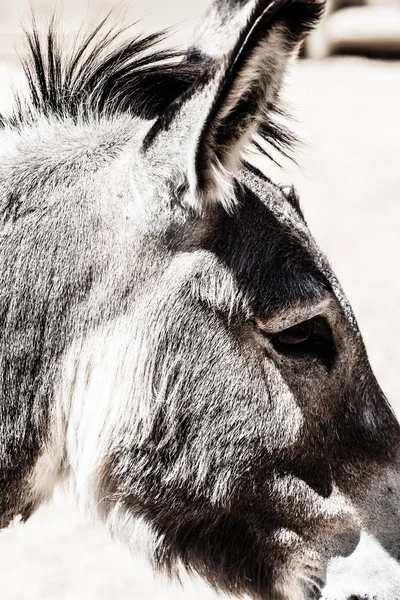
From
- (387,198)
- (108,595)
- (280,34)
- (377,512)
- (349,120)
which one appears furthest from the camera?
(349,120)

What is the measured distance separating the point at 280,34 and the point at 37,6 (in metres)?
8.14

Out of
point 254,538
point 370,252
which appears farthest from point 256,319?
point 370,252

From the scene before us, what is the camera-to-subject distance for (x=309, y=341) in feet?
6.36

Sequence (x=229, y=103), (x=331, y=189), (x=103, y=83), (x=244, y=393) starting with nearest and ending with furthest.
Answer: (x=229, y=103) < (x=244, y=393) < (x=103, y=83) < (x=331, y=189)

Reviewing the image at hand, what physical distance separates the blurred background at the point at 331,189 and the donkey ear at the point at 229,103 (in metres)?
0.88

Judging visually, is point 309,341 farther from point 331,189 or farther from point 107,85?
point 331,189

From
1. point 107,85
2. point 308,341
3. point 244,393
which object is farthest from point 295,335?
point 107,85

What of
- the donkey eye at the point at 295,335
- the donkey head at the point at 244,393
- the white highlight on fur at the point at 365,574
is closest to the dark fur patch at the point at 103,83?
the donkey head at the point at 244,393

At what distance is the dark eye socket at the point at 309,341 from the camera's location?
1.91 metres

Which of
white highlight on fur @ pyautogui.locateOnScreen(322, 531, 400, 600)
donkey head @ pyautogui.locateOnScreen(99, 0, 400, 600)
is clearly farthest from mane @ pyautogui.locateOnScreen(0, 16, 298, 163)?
white highlight on fur @ pyautogui.locateOnScreen(322, 531, 400, 600)

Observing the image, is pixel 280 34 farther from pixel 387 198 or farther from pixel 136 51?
pixel 387 198

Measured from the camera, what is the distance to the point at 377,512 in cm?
198

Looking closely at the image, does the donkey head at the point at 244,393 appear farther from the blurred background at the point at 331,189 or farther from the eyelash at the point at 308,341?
the blurred background at the point at 331,189

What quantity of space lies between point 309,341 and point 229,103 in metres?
0.57
